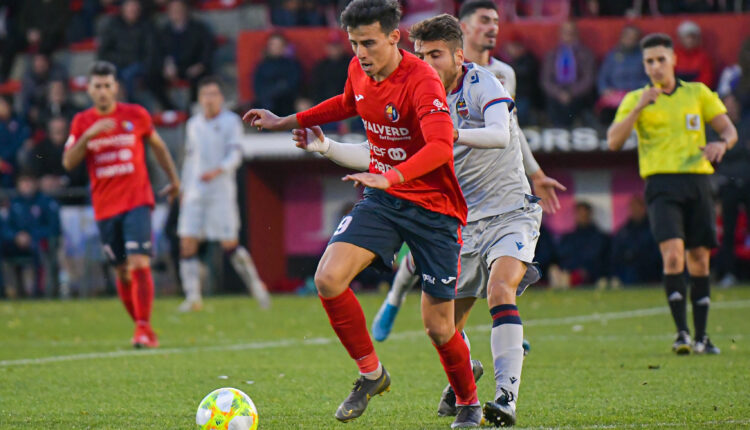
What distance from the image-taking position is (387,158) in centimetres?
564

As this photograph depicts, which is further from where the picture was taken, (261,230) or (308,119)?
(261,230)

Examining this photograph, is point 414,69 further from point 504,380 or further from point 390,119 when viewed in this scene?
point 504,380

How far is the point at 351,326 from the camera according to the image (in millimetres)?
5559

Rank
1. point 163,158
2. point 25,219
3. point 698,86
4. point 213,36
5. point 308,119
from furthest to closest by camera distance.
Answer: point 213,36
point 25,219
point 163,158
point 698,86
point 308,119

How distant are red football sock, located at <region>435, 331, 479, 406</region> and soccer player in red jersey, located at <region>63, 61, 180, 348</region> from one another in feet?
15.4

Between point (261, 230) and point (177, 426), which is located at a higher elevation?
point (177, 426)

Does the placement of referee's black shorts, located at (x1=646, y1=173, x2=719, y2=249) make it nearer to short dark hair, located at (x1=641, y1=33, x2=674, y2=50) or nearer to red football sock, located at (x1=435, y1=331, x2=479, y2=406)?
short dark hair, located at (x1=641, y1=33, x2=674, y2=50)

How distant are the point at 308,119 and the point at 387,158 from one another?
20.7 inches

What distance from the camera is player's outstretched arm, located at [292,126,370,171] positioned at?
221 inches

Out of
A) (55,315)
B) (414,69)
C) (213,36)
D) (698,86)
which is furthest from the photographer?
(213,36)

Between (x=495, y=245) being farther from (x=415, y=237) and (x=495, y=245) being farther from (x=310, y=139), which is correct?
(x=310, y=139)

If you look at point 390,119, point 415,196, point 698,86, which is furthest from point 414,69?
point 698,86

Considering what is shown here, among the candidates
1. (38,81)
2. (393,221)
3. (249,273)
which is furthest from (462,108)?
(38,81)

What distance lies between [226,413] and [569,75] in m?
12.7
